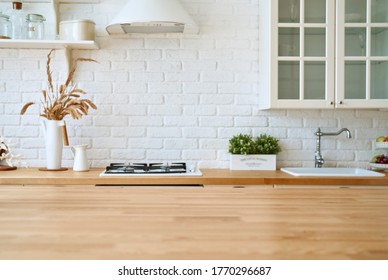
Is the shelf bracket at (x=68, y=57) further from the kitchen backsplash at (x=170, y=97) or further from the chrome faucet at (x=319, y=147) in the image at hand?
the chrome faucet at (x=319, y=147)

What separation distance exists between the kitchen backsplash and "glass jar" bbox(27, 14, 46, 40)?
16 centimetres

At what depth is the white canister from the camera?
3.11 meters

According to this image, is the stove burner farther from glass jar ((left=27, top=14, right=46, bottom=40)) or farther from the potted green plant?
glass jar ((left=27, top=14, right=46, bottom=40))

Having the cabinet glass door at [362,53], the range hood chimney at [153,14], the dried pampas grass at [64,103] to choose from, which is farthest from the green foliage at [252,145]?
the dried pampas grass at [64,103]

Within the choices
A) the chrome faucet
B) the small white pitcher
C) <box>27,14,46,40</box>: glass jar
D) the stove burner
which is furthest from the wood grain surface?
<box>27,14,46,40</box>: glass jar

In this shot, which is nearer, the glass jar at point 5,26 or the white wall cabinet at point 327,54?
the white wall cabinet at point 327,54

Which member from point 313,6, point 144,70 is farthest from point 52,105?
point 313,6

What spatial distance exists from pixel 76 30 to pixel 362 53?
2029 mm

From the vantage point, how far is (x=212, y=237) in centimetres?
83

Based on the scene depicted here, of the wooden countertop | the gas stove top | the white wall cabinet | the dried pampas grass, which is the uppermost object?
the white wall cabinet

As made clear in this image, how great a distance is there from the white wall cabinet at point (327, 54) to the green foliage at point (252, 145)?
31cm

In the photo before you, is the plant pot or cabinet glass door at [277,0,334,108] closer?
cabinet glass door at [277,0,334,108]

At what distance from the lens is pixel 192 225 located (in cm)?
93

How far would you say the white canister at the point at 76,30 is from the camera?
311 centimetres
